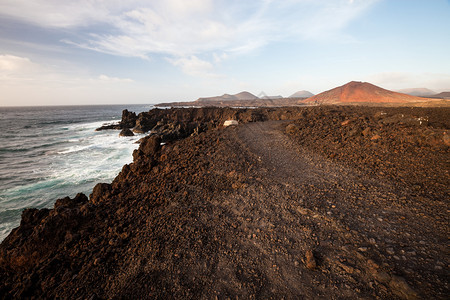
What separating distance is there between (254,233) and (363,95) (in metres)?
41.0

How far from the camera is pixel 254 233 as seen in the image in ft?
12.7

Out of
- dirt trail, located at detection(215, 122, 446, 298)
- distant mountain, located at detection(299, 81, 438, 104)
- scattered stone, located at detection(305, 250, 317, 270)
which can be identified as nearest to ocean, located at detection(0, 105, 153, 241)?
dirt trail, located at detection(215, 122, 446, 298)

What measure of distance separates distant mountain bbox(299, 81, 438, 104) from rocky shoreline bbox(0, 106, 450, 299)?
103ft

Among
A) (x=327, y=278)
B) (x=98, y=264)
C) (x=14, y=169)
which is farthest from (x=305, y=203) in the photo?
(x=14, y=169)

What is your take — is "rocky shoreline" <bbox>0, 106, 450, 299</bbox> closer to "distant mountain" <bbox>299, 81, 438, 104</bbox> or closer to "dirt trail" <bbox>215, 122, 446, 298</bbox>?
"dirt trail" <bbox>215, 122, 446, 298</bbox>

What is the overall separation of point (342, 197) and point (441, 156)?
14.6 ft

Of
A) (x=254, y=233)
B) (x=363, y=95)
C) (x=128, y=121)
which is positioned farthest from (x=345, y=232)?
(x=363, y=95)

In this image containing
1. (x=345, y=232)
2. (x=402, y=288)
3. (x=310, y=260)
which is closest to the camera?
(x=402, y=288)

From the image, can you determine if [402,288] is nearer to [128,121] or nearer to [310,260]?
[310,260]

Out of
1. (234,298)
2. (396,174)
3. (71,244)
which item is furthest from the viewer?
(396,174)

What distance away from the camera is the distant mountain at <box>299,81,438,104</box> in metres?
29.8

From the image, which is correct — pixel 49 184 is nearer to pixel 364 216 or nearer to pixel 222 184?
pixel 222 184

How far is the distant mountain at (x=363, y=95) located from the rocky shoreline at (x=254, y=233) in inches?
1240

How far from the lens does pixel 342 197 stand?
15.6 feet
